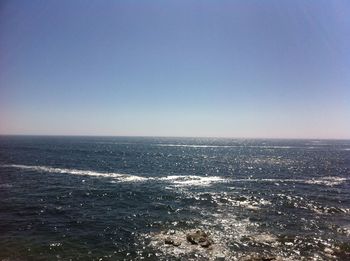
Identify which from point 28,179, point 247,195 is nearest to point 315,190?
point 247,195

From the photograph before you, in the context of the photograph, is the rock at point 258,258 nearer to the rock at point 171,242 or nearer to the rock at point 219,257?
the rock at point 219,257

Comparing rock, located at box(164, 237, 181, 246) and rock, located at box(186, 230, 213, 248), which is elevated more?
rock, located at box(186, 230, 213, 248)

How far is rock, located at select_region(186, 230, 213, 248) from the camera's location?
31.0m

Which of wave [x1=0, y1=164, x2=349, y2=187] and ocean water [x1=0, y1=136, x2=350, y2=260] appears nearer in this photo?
ocean water [x1=0, y1=136, x2=350, y2=260]

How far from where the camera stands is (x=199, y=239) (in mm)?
31734

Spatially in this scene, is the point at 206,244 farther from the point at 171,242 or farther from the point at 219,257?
the point at 171,242

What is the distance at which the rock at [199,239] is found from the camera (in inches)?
1221

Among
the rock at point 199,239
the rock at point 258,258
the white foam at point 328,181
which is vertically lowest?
the rock at point 258,258

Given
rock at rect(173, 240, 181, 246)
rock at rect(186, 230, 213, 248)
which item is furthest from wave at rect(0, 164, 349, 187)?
rock at rect(173, 240, 181, 246)

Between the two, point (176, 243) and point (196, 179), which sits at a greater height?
point (196, 179)

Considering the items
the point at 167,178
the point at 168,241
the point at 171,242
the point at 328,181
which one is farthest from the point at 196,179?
the point at 171,242

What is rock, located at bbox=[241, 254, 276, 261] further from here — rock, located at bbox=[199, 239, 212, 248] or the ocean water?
rock, located at bbox=[199, 239, 212, 248]

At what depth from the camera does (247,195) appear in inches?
2207

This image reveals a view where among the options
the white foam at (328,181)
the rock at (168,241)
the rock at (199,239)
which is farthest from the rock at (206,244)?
the white foam at (328,181)
